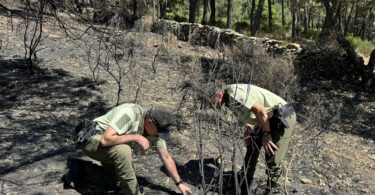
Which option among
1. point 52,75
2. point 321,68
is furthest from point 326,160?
point 321,68

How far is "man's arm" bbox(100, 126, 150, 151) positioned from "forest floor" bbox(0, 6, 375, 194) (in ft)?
2.36

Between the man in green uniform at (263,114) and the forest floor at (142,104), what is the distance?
27 centimetres

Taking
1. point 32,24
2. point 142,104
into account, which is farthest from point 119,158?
point 32,24

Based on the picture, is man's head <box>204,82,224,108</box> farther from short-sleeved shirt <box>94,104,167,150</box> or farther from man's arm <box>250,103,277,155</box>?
short-sleeved shirt <box>94,104,167,150</box>

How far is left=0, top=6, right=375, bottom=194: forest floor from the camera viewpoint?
15.2ft

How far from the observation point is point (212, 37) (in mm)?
13547

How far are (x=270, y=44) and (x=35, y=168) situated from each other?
9.17m

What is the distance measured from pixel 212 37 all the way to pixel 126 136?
10126 mm

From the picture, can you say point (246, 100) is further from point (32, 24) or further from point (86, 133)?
point (32, 24)

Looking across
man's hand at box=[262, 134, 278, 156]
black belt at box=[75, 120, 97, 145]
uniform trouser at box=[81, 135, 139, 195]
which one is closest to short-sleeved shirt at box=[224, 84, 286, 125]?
man's hand at box=[262, 134, 278, 156]

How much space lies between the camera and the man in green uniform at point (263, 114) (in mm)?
3953

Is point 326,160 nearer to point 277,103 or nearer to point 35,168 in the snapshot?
point 277,103

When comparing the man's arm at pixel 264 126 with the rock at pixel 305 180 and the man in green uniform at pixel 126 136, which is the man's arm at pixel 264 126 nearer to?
the man in green uniform at pixel 126 136

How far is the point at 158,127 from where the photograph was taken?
3709 millimetres
